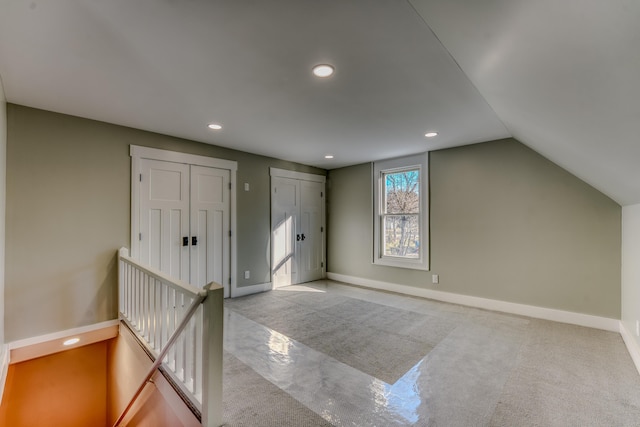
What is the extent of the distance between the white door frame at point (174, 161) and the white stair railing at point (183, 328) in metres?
0.54

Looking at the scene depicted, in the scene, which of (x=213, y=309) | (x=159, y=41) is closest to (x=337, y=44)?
(x=159, y=41)

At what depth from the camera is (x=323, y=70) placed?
6.67ft

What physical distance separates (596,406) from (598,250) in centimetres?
201

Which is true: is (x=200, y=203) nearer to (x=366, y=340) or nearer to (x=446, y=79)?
(x=366, y=340)

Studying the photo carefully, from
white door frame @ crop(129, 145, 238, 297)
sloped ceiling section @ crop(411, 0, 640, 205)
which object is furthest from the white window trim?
white door frame @ crop(129, 145, 238, 297)

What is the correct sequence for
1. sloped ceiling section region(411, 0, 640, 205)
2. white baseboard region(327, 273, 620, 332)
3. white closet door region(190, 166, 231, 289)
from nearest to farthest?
sloped ceiling section region(411, 0, 640, 205) → white baseboard region(327, 273, 620, 332) → white closet door region(190, 166, 231, 289)

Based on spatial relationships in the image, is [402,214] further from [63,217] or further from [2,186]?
[2,186]

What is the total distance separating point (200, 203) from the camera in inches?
157

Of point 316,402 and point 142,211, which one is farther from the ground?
point 142,211

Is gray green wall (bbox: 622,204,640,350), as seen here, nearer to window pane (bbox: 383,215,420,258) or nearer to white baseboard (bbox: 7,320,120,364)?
→ window pane (bbox: 383,215,420,258)

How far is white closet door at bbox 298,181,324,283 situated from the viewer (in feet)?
17.7

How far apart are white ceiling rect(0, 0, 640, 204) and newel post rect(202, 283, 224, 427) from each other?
1546mm

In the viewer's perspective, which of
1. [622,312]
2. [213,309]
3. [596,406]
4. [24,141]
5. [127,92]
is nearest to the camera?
[213,309]

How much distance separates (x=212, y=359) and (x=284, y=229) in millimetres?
3497
